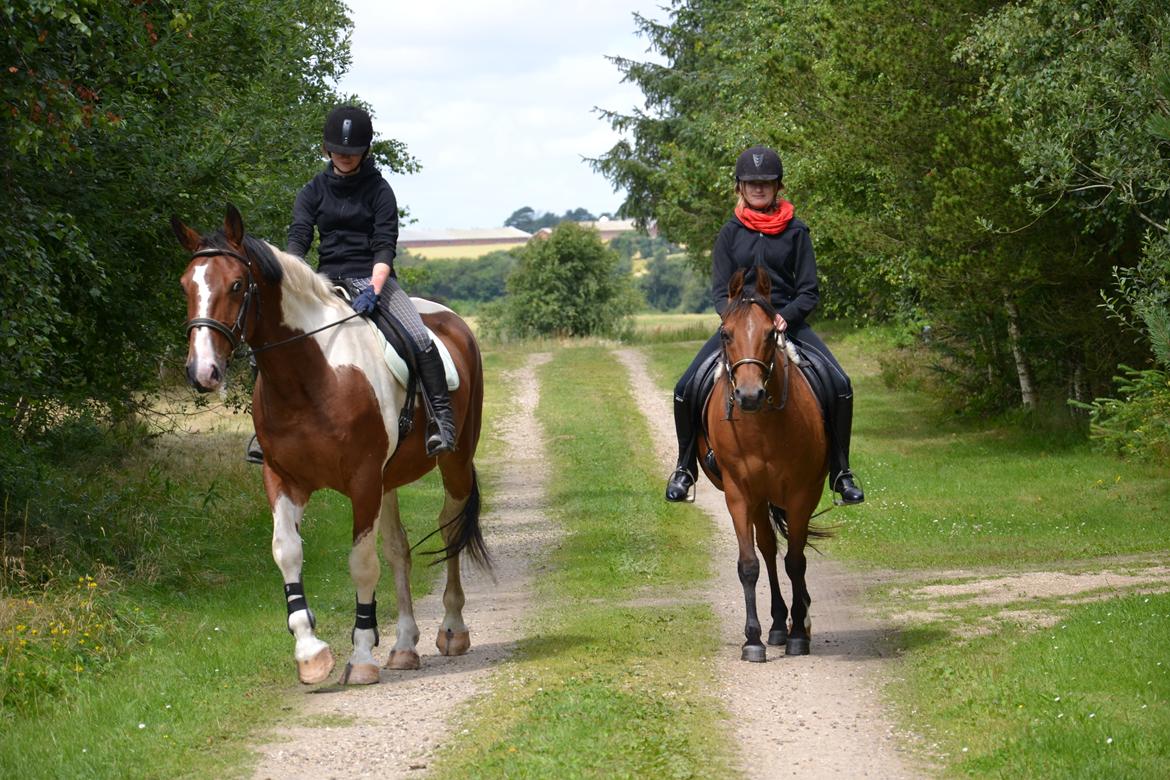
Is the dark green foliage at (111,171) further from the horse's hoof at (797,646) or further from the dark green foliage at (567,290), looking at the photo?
the dark green foliage at (567,290)

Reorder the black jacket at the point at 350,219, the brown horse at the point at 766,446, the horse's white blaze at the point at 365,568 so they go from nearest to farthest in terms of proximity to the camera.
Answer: the horse's white blaze at the point at 365,568 < the brown horse at the point at 766,446 < the black jacket at the point at 350,219

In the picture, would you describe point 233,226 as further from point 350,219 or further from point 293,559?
point 293,559

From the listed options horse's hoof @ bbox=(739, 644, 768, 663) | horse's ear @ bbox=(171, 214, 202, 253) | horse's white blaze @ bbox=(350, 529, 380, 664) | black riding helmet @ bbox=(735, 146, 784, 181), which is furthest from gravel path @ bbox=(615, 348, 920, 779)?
horse's ear @ bbox=(171, 214, 202, 253)

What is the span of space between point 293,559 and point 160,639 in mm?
2328

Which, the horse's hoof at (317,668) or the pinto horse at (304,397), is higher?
the pinto horse at (304,397)

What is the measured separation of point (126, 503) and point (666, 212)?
37259 millimetres

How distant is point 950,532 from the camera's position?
1652 cm

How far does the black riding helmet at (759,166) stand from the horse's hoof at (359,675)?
4394mm

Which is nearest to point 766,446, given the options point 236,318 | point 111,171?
point 236,318

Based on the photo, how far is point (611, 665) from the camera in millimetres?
9586

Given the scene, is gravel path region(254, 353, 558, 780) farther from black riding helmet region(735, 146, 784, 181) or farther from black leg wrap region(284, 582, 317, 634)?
black riding helmet region(735, 146, 784, 181)

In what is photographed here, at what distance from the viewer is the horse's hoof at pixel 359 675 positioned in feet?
30.6

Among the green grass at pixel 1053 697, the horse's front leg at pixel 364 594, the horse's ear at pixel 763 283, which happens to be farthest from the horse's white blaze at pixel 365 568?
the green grass at pixel 1053 697

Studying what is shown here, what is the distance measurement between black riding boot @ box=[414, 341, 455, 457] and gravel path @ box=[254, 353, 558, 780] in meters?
1.55
